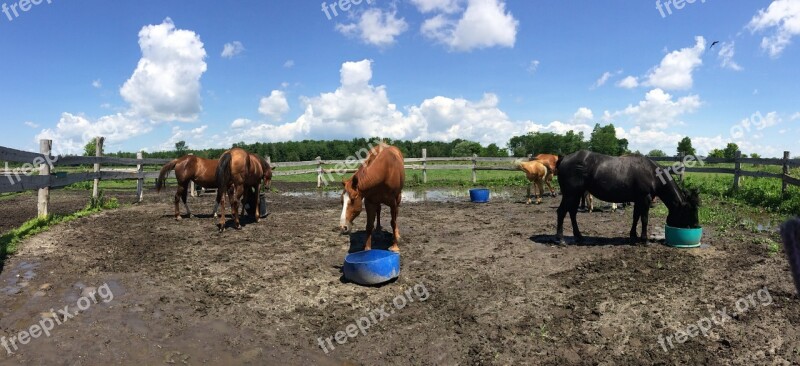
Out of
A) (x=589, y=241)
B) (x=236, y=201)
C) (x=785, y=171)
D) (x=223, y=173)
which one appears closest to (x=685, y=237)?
(x=589, y=241)

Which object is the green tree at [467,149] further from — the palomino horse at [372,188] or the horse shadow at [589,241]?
the palomino horse at [372,188]

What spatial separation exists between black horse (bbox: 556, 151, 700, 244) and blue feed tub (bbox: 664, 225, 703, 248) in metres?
0.43

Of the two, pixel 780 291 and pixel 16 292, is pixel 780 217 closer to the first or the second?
pixel 780 291

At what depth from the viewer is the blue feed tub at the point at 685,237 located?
277 inches

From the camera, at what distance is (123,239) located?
314 inches

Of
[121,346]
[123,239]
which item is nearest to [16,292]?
[121,346]

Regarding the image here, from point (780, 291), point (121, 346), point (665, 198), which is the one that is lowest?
point (121, 346)

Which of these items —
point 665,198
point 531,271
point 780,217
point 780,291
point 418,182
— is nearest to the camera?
point 780,291

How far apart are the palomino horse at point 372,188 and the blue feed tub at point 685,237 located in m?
4.58

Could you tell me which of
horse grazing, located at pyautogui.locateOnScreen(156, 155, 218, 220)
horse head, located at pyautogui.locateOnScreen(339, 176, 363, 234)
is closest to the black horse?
horse head, located at pyautogui.locateOnScreen(339, 176, 363, 234)

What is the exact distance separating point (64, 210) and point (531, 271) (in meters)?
12.3

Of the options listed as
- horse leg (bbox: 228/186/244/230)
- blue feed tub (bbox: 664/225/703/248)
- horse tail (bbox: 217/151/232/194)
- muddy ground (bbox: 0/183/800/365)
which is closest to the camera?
muddy ground (bbox: 0/183/800/365)

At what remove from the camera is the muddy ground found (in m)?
3.90

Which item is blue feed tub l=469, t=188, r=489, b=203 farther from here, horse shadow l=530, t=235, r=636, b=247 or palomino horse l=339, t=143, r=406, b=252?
palomino horse l=339, t=143, r=406, b=252
